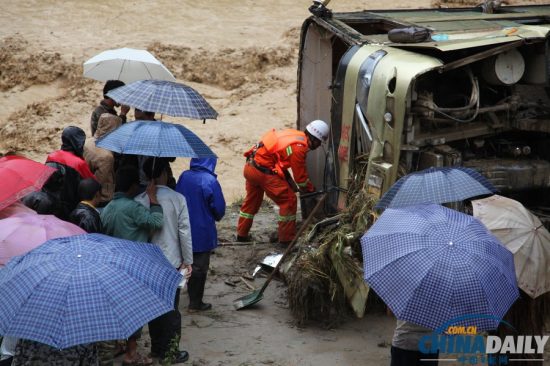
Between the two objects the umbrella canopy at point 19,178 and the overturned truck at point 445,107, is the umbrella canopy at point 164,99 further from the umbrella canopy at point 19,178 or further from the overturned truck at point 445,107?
the overturned truck at point 445,107

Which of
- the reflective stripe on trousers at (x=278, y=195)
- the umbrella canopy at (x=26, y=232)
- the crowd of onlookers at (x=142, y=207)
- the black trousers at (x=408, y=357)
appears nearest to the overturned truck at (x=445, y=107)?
the reflective stripe on trousers at (x=278, y=195)

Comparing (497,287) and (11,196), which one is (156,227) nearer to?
(11,196)

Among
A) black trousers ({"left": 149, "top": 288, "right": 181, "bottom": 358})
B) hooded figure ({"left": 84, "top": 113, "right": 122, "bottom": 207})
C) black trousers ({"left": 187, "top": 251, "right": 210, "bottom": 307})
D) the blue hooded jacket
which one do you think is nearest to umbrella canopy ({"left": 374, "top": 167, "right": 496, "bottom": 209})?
black trousers ({"left": 149, "top": 288, "right": 181, "bottom": 358})

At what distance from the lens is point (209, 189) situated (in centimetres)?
689

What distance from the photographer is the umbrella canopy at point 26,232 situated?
185 inches

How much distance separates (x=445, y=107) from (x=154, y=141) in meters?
2.68

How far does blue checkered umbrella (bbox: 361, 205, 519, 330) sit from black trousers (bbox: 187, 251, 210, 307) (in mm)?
2656

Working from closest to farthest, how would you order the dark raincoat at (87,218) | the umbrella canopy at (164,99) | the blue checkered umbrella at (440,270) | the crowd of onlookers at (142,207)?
the blue checkered umbrella at (440,270) < the dark raincoat at (87,218) < the crowd of onlookers at (142,207) < the umbrella canopy at (164,99)

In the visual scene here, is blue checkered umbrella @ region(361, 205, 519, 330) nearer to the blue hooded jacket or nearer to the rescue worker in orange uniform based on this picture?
the blue hooded jacket

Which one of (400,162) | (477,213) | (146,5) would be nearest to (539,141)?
(400,162)

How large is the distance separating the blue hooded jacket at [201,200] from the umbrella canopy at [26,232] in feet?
6.43

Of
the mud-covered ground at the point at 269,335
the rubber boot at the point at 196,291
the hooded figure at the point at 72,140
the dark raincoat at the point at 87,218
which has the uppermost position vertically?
the hooded figure at the point at 72,140

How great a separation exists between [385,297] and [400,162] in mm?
2671

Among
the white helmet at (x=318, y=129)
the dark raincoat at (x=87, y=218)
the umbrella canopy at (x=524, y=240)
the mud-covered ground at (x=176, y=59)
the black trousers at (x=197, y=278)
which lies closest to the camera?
the umbrella canopy at (x=524, y=240)
